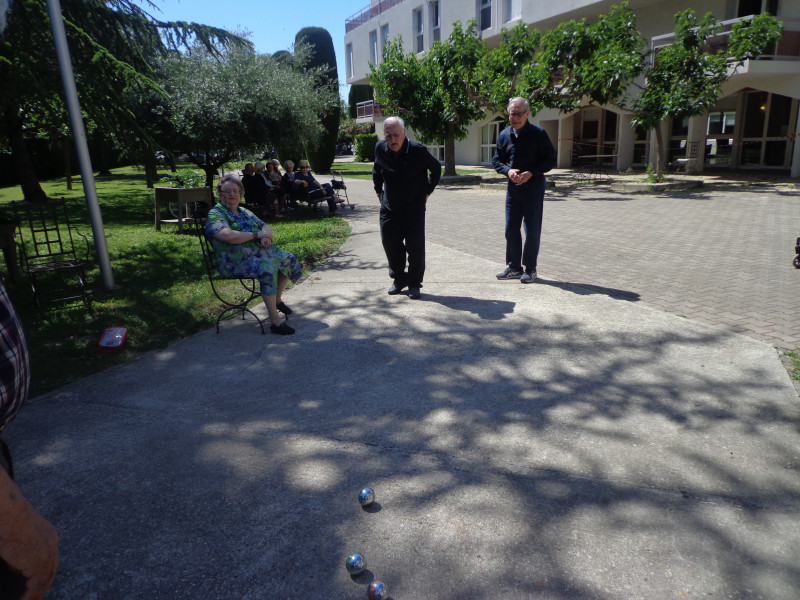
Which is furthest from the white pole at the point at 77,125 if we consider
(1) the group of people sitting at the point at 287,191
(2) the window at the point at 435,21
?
(2) the window at the point at 435,21

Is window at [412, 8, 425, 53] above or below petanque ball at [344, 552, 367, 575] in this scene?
above

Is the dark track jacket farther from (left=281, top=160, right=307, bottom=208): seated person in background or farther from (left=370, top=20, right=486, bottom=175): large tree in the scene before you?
(left=370, top=20, right=486, bottom=175): large tree

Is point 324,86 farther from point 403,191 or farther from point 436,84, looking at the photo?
point 403,191

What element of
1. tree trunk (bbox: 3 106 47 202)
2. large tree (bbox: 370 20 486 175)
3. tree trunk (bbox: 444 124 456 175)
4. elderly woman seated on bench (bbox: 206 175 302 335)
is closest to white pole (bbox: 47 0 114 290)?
elderly woman seated on bench (bbox: 206 175 302 335)

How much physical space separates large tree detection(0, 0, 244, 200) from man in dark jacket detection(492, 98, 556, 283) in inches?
176

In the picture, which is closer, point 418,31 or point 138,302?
point 138,302

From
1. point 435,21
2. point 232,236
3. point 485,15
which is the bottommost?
point 232,236

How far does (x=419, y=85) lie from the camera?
20.8 metres

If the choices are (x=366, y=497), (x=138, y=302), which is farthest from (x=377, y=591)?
(x=138, y=302)

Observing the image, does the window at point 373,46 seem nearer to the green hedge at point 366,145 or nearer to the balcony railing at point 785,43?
the green hedge at point 366,145

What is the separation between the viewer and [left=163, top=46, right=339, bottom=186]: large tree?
44.0ft

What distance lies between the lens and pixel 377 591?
7.13ft

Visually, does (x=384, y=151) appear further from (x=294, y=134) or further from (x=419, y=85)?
(x=419, y=85)

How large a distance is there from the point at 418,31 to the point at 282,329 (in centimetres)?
3205
